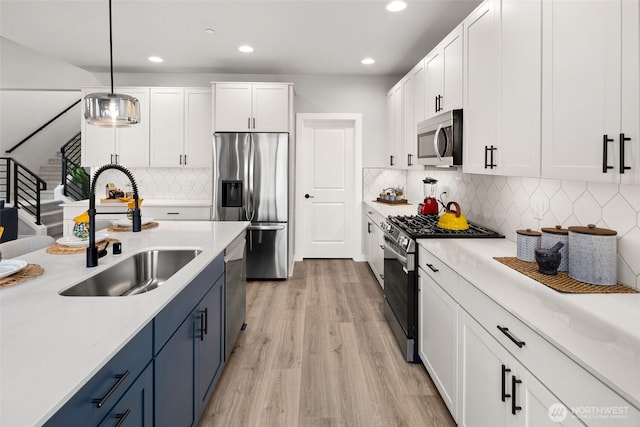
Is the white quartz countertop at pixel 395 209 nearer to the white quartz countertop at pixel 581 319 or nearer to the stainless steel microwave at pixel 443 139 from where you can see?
the stainless steel microwave at pixel 443 139

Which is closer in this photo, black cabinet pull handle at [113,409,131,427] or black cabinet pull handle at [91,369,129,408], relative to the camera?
black cabinet pull handle at [91,369,129,408]

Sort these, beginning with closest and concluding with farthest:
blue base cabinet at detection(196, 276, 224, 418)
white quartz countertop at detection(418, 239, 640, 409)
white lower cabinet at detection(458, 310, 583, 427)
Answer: white quartz countertop at detection(418, 239, 640, 409)
white lower cabinet at detection(458, 310, 583, 427)
blue base cabinet at detection(196, 276, 224, 418)

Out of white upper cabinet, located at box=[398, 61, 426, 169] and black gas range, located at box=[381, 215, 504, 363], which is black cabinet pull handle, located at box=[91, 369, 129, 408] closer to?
black gas range, located at box=[381, 215, 504, 363]

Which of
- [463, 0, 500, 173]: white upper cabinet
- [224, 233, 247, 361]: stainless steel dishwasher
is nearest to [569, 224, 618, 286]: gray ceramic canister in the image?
[463, 0, 500, 173]: white upper cabinet

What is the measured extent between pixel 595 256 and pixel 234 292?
83.2 inches

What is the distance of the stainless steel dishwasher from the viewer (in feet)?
8.05

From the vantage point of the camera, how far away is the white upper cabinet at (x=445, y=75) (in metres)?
2.71

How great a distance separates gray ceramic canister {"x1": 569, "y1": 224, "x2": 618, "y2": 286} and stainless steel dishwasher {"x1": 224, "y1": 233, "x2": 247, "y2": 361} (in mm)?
1863

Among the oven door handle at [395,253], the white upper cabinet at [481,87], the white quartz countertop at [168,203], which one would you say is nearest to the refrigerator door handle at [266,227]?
the white quartz countertop at [168,203]

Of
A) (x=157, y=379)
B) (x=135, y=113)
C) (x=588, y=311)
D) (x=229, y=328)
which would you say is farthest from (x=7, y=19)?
(x=588, y=311)

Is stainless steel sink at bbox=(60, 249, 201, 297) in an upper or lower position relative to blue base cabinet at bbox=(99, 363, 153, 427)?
upper

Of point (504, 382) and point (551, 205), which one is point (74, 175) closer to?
point (551, 205)

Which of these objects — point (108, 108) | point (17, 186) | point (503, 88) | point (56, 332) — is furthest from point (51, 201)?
point (503, 88)

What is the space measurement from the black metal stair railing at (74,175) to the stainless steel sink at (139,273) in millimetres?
4851
